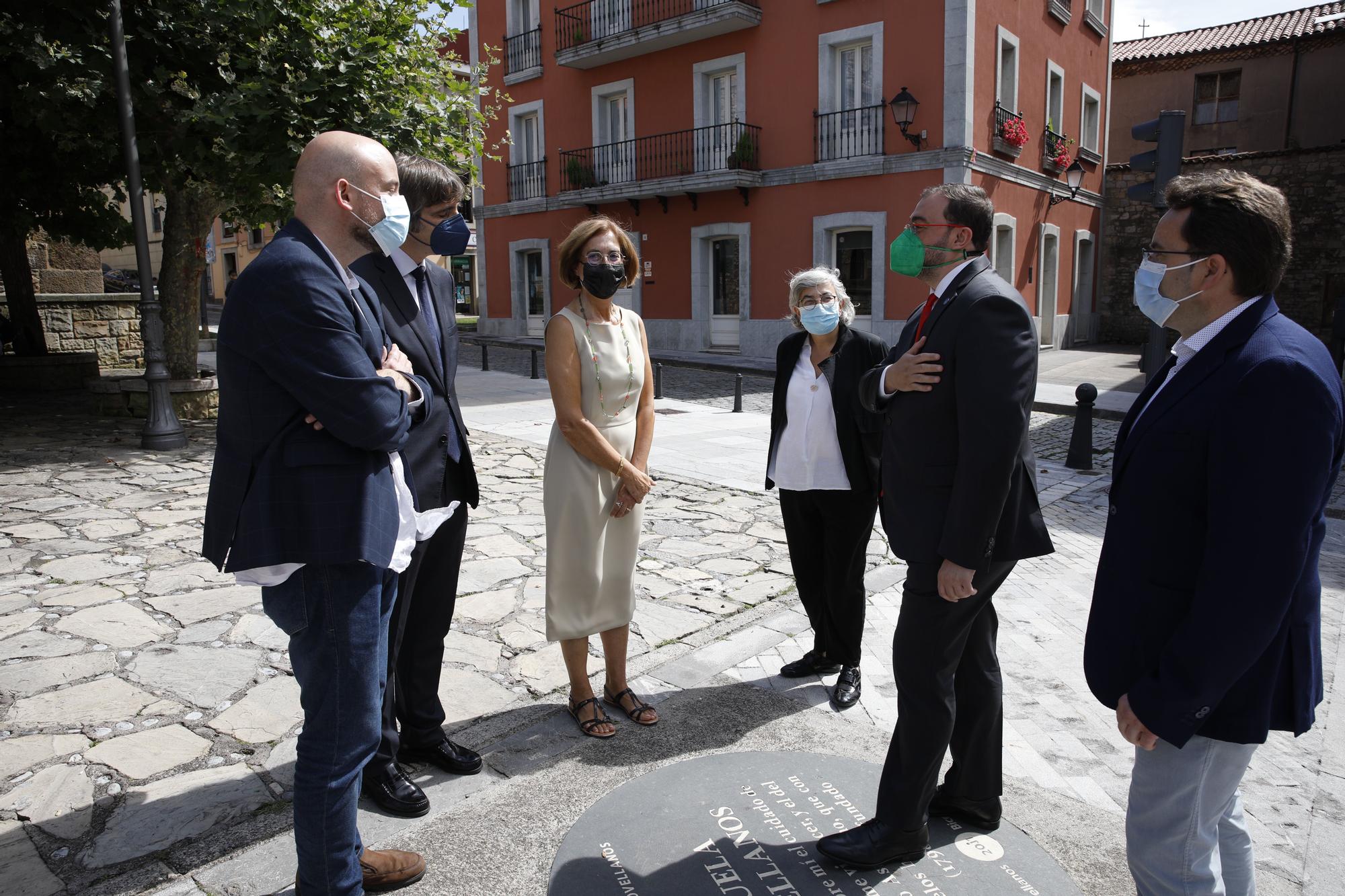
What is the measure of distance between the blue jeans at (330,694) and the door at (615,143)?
21.0 m

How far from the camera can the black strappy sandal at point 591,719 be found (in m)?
3.40

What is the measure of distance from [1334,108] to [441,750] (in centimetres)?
2944

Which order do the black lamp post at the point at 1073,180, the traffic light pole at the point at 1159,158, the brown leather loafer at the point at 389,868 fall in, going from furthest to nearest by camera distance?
the black lamp post at the point at 1073,180 < the traffic light pole at the point at 1159,158 < the brown leather loafer at the point at 389,868

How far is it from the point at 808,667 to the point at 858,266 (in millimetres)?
16218

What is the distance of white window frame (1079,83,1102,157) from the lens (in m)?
22.5

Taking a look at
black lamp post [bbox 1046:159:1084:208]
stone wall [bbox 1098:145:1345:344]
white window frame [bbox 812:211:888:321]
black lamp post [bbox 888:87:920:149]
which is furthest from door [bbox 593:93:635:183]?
stone wall [bbox 1098:145:1345:344]

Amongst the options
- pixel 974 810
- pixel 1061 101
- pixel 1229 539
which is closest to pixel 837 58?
pixel 1061 101

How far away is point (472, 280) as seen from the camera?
44344 millimetres

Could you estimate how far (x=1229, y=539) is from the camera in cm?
169

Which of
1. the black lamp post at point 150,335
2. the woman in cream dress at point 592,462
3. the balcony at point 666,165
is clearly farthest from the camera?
the balcony at point 666,165

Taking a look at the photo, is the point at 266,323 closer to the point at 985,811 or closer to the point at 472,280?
the point at 985,811

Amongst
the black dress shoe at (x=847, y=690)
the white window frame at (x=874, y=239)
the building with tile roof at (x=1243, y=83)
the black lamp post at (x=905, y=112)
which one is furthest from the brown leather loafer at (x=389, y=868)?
the building with tile roof at (x=1243, y=83)

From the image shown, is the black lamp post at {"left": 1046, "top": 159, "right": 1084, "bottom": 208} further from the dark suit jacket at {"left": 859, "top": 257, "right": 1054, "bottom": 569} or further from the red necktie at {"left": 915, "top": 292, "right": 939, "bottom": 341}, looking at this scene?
the dark suit jacket at {"left": 859, "top": 257, "right": 1054, "bottom": 569}

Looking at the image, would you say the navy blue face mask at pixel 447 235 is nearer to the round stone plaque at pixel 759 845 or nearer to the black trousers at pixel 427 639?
the black trousers at pixel 427 639
